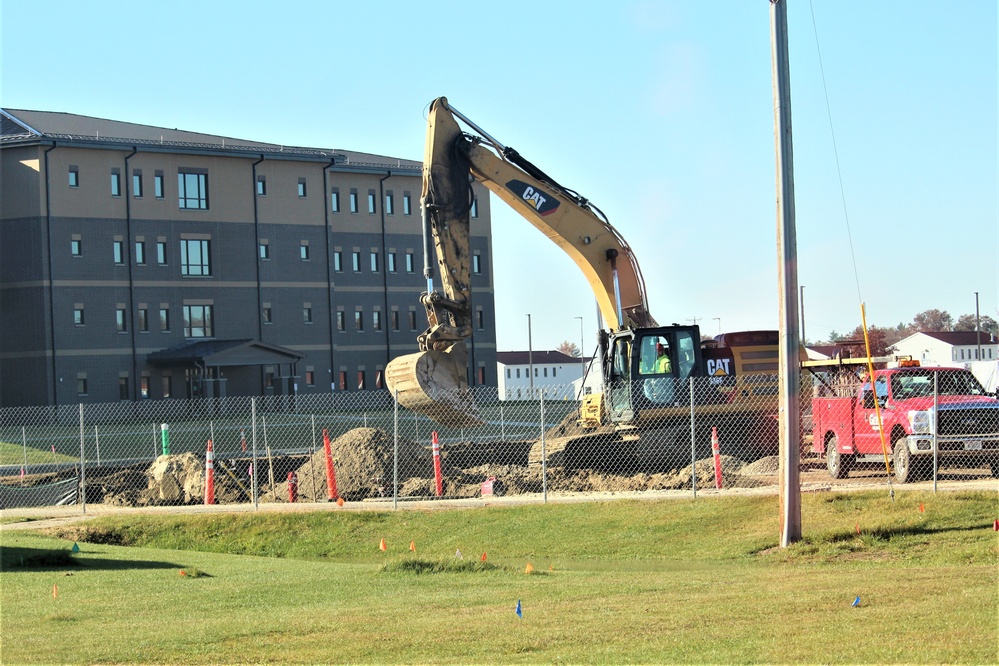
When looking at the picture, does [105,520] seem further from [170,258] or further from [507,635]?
[170,258]

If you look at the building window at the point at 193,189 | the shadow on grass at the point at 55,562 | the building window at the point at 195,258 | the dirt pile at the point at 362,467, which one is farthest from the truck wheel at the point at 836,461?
the building window at the point at 193,189

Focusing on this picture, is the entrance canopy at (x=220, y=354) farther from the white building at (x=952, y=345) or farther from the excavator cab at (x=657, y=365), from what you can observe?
the white building at (x=952, y=345)

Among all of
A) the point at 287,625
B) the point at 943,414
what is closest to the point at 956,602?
the point at 287,625

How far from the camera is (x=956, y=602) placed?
9641 mm

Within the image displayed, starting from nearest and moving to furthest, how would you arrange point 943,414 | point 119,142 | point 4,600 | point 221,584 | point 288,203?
point 4,600
point 221,584
point 943,414
point 119,142
point 288,203

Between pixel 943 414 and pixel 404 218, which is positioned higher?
pixel 404 218

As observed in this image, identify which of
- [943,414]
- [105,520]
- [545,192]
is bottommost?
[105,520]

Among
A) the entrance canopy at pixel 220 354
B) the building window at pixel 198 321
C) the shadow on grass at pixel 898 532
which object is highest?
the building window at pixel 198 321

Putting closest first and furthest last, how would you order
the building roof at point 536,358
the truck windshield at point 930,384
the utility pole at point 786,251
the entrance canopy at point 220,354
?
the utility pole at point 786,251
the truck windshield at point 930,384
the entrance canopy at point 220,354
the building roof at point 536,358

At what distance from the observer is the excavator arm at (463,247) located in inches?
843

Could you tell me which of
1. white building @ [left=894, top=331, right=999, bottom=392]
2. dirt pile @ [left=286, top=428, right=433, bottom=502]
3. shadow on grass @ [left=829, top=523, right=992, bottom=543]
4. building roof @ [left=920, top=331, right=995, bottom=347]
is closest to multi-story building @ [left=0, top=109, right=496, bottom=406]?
dirt pile @ [left=286, top=428, right=433, bottom=502]

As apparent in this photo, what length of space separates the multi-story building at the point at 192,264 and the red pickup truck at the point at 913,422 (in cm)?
4124

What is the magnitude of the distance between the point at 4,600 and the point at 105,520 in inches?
328

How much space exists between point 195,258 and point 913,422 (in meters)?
46.7
